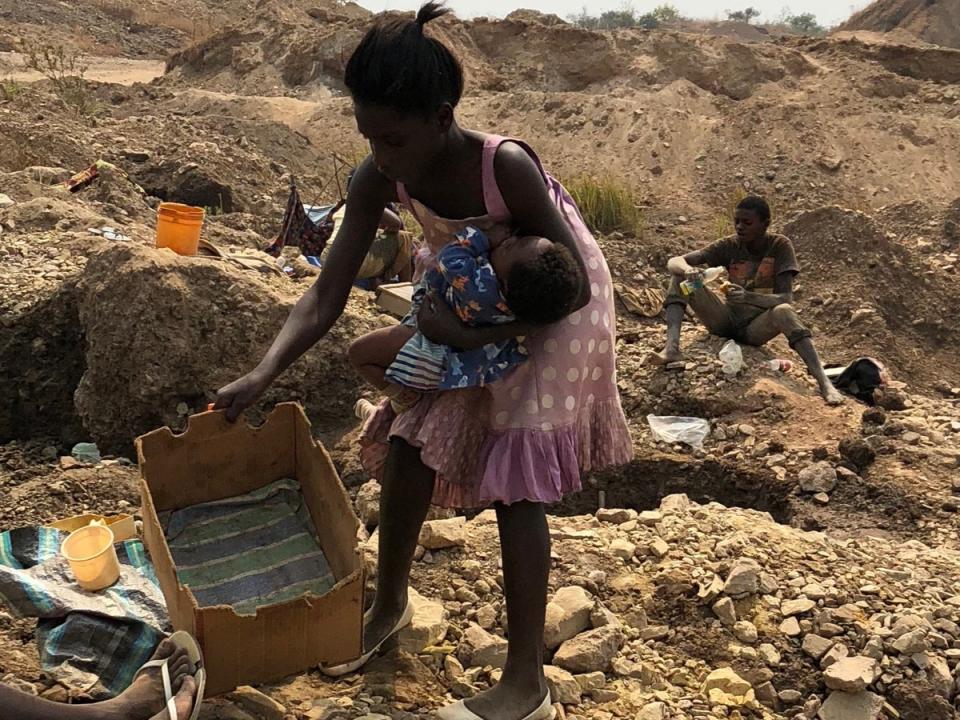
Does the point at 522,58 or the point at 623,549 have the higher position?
the point at 522,58

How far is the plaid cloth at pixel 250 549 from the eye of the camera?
2396 mm

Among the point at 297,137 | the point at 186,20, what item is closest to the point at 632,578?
the point at 297,137

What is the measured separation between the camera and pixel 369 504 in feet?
Result: 10.9

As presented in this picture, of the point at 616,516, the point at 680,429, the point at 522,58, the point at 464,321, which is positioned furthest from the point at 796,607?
the point at 522,58

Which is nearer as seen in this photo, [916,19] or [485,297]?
[485,297]

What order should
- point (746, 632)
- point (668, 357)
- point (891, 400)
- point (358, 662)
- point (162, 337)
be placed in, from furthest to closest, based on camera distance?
point (668, 357), point (891, 400), point (162, 337), point (746, 632), point (358, 662)

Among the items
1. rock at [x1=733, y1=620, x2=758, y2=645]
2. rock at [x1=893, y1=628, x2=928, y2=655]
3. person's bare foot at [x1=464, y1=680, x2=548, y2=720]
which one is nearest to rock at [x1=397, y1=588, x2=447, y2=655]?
person's bare foot at [x1=464, y1=680, x2=548, y2=720]

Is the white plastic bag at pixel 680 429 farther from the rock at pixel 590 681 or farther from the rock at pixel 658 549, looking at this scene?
the rock at pixel 590 681

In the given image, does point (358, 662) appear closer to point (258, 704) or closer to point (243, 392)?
point (258, 704)

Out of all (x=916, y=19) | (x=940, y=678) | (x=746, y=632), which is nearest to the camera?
(x=940, y=678)

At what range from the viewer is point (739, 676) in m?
2.48

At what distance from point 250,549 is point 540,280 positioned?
1247mm

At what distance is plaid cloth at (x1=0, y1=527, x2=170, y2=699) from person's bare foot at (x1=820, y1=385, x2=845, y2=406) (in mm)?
3744

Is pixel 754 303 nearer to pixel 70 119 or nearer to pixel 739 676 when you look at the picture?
pixel 739 676
